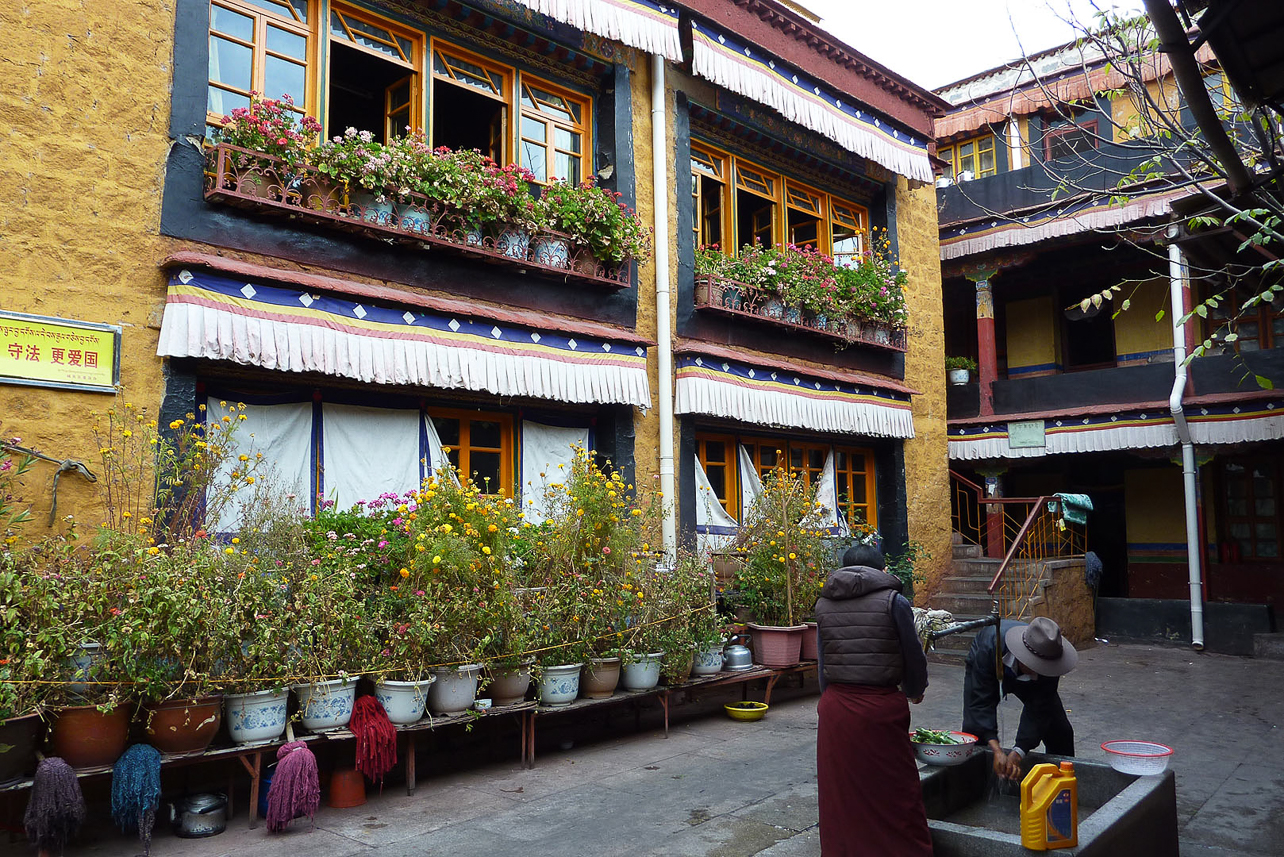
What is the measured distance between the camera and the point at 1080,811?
4930 millimetres

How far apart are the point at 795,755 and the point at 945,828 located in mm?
3219

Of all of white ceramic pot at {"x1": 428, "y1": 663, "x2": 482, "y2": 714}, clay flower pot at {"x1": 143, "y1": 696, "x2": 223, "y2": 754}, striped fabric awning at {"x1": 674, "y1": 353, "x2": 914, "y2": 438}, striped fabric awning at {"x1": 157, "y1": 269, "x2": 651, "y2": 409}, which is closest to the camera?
clay flower pot at {"x1": 143, "y1": 696, "x2": 223, "y2": 754}

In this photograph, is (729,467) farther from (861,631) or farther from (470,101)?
(861,631)

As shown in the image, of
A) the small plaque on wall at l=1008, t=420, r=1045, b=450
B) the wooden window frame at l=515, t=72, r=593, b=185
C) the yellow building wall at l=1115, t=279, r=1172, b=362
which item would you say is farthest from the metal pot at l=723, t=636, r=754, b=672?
the yellow building wall at l=1115, t=279, r=1172, b=362

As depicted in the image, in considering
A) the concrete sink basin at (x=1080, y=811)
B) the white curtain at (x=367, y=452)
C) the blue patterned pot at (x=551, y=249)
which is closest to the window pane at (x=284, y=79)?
the blue patterned pot at (x=551, y=249)

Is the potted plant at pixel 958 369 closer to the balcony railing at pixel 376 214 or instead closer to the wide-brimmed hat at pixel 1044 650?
the balcony railing at pixel 376 214

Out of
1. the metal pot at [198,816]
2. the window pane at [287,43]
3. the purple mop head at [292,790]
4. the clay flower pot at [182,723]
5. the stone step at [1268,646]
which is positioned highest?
the window pane at [287,43]

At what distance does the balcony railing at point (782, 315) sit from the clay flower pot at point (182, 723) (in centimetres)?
692

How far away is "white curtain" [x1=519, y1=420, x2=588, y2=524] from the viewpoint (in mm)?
9164

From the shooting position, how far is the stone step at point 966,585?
43.7 ft

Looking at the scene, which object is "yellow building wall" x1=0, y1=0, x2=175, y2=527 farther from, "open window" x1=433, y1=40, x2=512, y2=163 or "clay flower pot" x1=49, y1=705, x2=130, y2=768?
"open window" x1=433, y1=40, x2=512, y2=163

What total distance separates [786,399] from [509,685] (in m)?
5.72

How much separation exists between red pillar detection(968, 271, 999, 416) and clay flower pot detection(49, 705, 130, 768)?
556 inches

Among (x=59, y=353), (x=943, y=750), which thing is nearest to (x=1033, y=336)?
(x=943, y=750)
